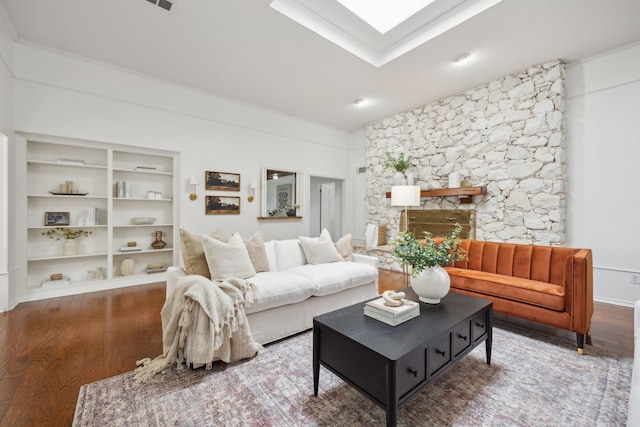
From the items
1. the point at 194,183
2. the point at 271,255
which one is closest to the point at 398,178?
the point at 271,255

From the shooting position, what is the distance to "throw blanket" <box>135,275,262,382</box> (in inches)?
71.6

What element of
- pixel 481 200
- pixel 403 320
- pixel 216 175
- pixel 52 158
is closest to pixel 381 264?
pixel 481 200

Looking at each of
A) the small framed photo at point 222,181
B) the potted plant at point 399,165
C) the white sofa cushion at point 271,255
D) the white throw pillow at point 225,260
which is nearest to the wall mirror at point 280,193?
the small framed photo at point 222,181

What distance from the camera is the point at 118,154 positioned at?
13.2 ft

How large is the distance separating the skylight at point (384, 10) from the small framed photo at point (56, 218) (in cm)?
437

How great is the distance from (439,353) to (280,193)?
5.22 m

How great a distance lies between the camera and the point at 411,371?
1363mm

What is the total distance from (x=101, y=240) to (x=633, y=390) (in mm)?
5281

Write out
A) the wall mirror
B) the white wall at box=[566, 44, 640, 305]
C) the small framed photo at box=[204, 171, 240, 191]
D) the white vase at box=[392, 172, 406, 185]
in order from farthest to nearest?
the wall mirror, the white vase at box=[392, 172, 406, 185], the small framed photo at box=[204, 171, 240, 191], the white wall at box=[566, 44, 640, 305]

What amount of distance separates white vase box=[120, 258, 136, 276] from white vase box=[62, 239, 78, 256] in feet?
1.85

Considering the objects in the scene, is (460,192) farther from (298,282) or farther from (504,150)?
(298,282)

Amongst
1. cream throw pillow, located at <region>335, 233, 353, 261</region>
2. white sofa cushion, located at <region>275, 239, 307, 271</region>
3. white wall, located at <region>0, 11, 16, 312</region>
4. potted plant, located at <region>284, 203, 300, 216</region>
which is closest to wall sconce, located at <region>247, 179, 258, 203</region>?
potted plant, located at <region>284, 203, 300, 216</region>

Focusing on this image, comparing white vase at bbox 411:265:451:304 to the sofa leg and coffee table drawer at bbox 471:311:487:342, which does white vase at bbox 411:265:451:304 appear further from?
the sofa leg

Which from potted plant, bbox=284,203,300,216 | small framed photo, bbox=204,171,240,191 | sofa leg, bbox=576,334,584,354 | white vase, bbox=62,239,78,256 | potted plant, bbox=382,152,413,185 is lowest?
sofa leg, bbox=576,334,584,354
